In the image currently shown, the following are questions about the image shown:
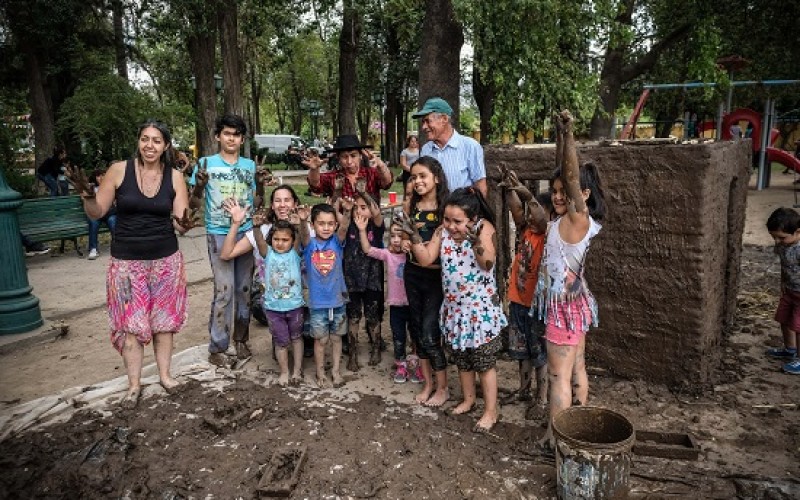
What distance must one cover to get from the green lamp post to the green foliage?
9299 millimetres

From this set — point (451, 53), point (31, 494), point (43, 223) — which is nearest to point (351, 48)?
point (451, 53)

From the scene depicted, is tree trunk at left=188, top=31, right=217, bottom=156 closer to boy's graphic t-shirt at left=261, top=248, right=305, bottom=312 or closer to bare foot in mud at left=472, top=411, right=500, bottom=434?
boy's graphic t-shirt at left=261, top=248, right=305, bottom=312

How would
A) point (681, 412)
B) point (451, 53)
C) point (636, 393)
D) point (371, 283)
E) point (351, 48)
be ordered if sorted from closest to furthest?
point (681, 412), point (636, 393), point (371, 283), point (451, 53), point (351, 48)

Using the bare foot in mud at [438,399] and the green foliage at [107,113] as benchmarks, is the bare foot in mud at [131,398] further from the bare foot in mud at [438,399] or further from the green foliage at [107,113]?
the green foliage at [107,113]

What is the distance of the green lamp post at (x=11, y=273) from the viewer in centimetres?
570

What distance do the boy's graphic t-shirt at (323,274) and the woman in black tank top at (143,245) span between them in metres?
0.95

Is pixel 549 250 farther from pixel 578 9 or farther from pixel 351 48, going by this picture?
pixel 351 48


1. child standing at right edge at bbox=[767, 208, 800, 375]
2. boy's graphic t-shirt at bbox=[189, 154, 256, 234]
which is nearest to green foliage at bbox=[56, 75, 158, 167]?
boy's graphic t-shirt at bbox=[189, 154, 256, 234]

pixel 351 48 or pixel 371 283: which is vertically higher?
pixel 351 48

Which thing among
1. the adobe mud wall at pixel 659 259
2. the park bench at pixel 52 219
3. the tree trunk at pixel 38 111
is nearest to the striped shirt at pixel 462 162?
the adobe mud wall at pixel 659 259

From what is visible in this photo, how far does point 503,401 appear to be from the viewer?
4.13 metres

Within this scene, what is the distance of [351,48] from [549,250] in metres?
13.4

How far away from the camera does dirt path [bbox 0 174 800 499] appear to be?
124 inches

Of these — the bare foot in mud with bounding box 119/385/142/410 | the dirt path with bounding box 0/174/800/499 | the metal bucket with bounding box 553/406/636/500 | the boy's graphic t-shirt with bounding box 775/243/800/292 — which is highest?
the boy's graphic t-shirt with bounding box 775/243/800/292
